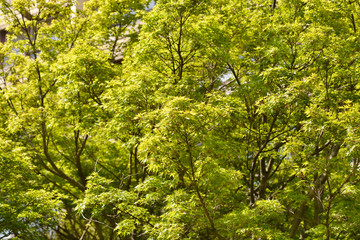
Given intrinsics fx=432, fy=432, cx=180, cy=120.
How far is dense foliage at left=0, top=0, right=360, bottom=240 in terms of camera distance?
11117mm

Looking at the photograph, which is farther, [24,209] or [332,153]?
[332,153]

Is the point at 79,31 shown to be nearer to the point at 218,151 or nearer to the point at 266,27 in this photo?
the point at 266,27

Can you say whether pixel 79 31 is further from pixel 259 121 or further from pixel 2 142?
pixel 259 121

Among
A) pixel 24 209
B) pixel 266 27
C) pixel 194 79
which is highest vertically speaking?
pixel 266 27

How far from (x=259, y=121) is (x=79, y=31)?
27.9ft

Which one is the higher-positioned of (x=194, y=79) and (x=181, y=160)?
(x=194, y=79)

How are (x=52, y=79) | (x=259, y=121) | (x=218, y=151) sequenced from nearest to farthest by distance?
(x=218, y=151) → (x=259, y=121) → (x=52, y=79)

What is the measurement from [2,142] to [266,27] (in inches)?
376

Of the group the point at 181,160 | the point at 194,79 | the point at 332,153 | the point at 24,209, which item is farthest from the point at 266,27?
the point at 24,209

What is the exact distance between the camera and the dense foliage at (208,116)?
36.5 feet

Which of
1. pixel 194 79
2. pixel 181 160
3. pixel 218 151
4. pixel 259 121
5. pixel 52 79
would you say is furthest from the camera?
pixel 52 79

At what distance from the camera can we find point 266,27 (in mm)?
14328

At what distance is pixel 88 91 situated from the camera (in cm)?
1465

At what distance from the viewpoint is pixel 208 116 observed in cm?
A: 1098
